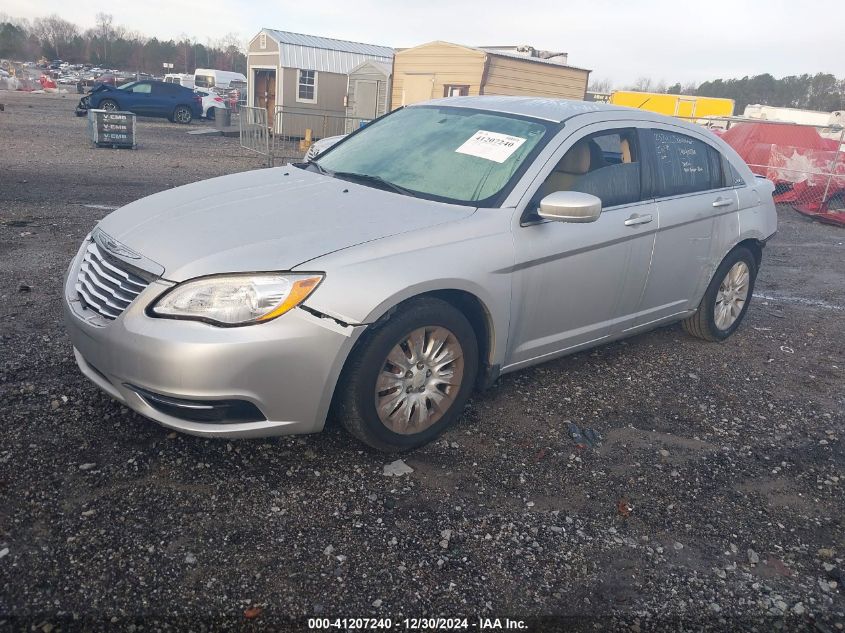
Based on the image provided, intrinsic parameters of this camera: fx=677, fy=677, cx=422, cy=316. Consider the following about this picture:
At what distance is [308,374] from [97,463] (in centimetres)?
108

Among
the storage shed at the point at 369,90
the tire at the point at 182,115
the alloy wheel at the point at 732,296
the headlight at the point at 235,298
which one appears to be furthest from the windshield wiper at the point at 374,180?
the tire at the point at 182,115

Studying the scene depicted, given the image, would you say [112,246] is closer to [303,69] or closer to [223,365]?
[223,365]

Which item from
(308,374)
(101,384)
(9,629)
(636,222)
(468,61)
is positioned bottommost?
(9,629)

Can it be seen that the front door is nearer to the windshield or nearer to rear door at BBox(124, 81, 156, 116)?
the windshield

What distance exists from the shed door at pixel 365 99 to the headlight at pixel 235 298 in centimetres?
2022

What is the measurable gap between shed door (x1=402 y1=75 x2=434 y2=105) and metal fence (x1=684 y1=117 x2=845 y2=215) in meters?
8.71

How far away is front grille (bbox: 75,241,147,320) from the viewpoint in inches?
117

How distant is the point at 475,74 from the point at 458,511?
1743 centimetres

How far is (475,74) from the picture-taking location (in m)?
18.7

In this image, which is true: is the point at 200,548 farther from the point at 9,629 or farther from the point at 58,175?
the point at 58,175

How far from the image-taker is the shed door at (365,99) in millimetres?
22516

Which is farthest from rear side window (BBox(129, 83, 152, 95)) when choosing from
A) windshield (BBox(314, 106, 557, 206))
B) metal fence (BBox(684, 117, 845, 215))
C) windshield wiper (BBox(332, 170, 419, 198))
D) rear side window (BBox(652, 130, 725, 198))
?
rear side window (BBox(652, 130, 725, 198))

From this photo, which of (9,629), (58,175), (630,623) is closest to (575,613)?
(630,623)

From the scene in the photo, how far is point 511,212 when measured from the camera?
140 inches
